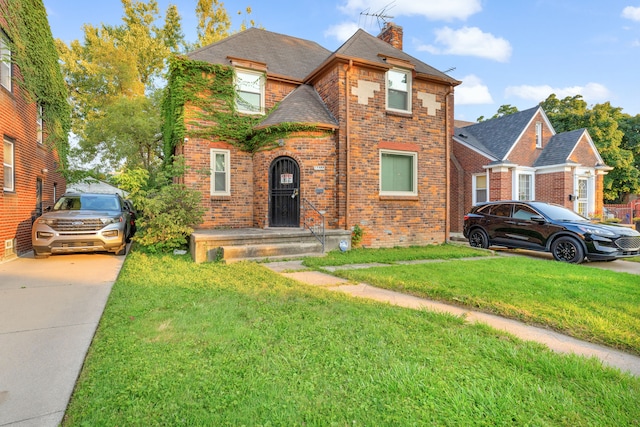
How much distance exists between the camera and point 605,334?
310 cm

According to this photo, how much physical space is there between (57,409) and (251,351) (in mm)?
1308

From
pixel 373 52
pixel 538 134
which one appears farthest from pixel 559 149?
pixel 373 52

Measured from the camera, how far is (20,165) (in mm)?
8711

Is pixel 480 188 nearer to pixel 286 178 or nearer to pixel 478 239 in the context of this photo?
pixel 478 239

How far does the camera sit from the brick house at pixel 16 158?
780 centimetres

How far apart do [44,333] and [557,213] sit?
11.1 metres

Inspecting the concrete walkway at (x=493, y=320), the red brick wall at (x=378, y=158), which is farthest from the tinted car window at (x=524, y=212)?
the concrete walkway at (x=493, y=320)

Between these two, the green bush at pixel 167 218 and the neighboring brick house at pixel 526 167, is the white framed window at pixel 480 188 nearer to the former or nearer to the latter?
the neighboring brick house at pixel 526 167

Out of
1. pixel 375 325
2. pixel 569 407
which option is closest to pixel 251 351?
pixel 375 325

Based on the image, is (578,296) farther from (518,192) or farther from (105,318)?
(518,192)

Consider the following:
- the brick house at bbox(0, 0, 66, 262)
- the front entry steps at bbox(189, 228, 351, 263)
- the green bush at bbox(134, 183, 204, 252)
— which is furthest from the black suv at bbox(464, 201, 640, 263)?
the brick house at bbox(0, 0, 66, 262)

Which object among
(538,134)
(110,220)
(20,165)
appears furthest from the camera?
(538,134)

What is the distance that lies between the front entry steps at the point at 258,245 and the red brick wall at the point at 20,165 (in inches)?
177

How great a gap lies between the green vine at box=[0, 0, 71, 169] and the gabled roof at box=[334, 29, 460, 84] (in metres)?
8.80
